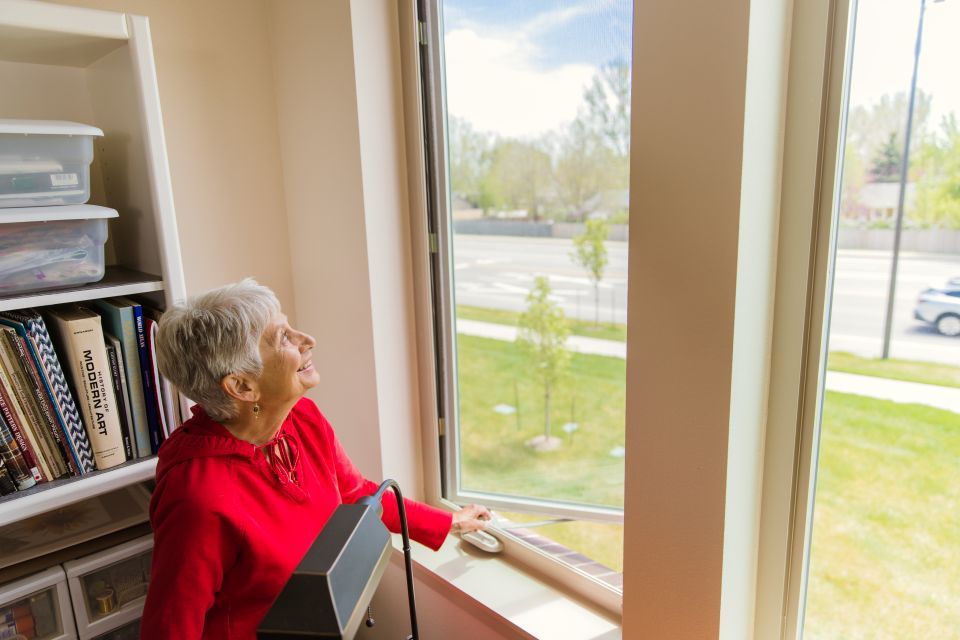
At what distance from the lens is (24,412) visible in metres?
1.28

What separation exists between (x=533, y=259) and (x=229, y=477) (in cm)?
85

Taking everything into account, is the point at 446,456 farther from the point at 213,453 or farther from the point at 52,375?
the point at 52,375

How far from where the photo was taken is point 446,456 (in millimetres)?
1841

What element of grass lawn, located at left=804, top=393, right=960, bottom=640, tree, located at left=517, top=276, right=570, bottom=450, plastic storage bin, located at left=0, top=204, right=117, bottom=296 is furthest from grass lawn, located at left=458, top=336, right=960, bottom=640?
plastic storage bin, located at left=0, top=204, right=117, bottom=296

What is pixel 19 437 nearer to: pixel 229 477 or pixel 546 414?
pixel 229 477

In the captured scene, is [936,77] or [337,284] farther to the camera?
[337,284]

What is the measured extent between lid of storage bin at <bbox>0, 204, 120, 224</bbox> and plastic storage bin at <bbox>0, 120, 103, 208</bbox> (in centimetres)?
3

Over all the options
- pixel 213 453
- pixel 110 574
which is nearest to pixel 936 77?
pixel 213 453

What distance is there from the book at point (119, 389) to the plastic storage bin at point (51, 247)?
0.47 ft

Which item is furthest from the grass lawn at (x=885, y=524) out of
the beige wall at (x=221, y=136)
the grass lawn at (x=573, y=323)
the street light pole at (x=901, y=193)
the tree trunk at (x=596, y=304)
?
the beige wall at (x=221, y=136)

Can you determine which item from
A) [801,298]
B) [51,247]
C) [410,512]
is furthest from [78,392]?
[801,298]

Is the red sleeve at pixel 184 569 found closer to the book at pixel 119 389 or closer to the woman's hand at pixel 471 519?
the book at pixel 119 389

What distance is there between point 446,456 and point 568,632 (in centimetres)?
65

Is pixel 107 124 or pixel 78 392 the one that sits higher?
pixel 107 124
